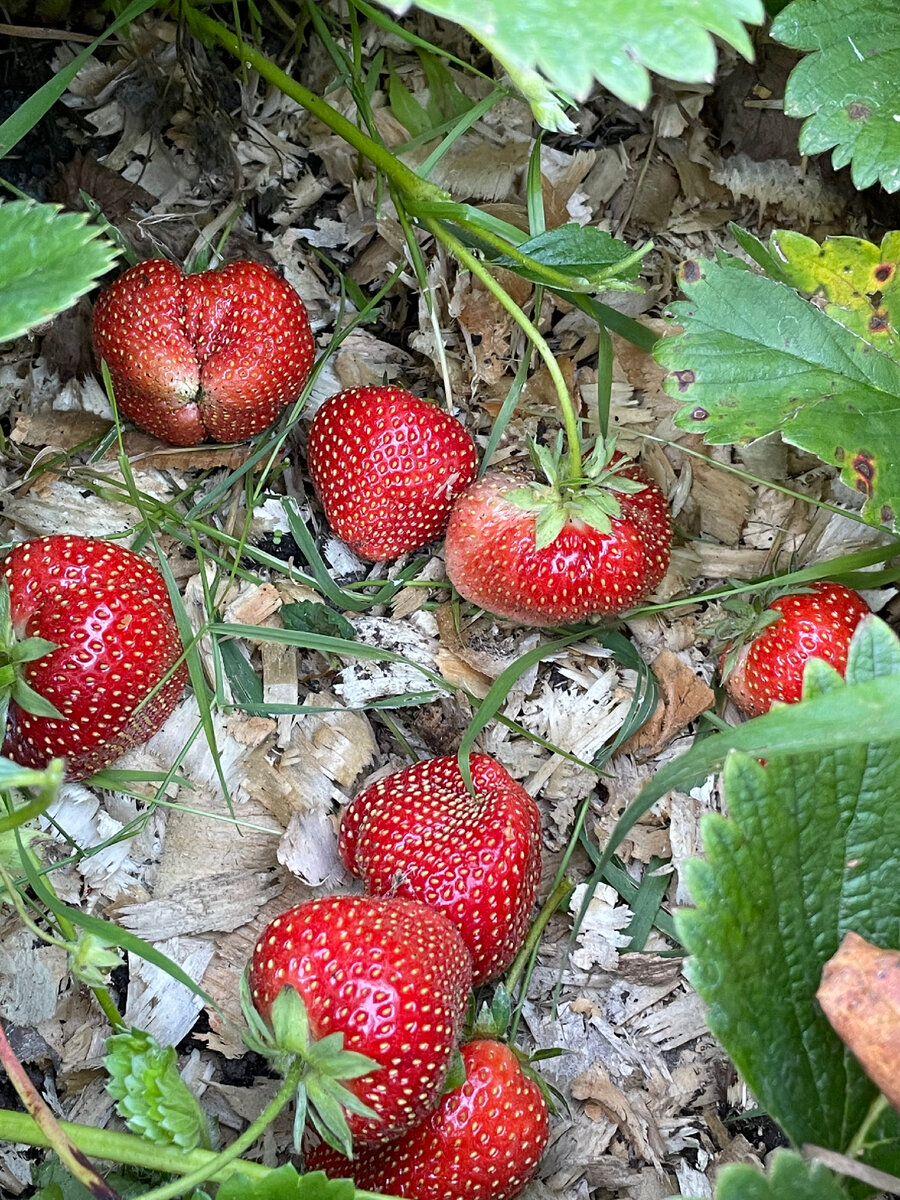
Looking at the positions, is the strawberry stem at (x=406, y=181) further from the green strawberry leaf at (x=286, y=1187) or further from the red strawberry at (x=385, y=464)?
the green strawberry leaf at (x=286, y=1187)

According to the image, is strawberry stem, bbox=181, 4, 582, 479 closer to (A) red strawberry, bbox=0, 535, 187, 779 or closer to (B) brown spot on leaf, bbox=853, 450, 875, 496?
(B) brown spot on leaf, bbox=853, 450, 875, 496

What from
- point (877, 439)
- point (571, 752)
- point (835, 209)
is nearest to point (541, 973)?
point (571, 752)

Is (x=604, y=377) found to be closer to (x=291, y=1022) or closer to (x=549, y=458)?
(x=549, y=458)

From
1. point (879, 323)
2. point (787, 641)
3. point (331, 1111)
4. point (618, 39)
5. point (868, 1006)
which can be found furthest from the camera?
point (787, 641)

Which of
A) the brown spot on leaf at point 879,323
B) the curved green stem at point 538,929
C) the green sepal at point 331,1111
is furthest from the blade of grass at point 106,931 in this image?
the brown spot on leaf at point 879,323

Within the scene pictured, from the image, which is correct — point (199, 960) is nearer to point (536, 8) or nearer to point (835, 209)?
point (536, 8)

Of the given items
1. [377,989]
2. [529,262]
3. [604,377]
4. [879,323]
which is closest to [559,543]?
[604,377]

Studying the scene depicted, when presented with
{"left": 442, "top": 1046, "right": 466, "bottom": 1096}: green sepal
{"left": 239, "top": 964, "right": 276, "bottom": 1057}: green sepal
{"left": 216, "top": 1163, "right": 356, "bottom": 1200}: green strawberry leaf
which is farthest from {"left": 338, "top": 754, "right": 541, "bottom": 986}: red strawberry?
{"left": 216, "top": 1163, "right": 356, "bottom": 1200}: green strawberry leaf
